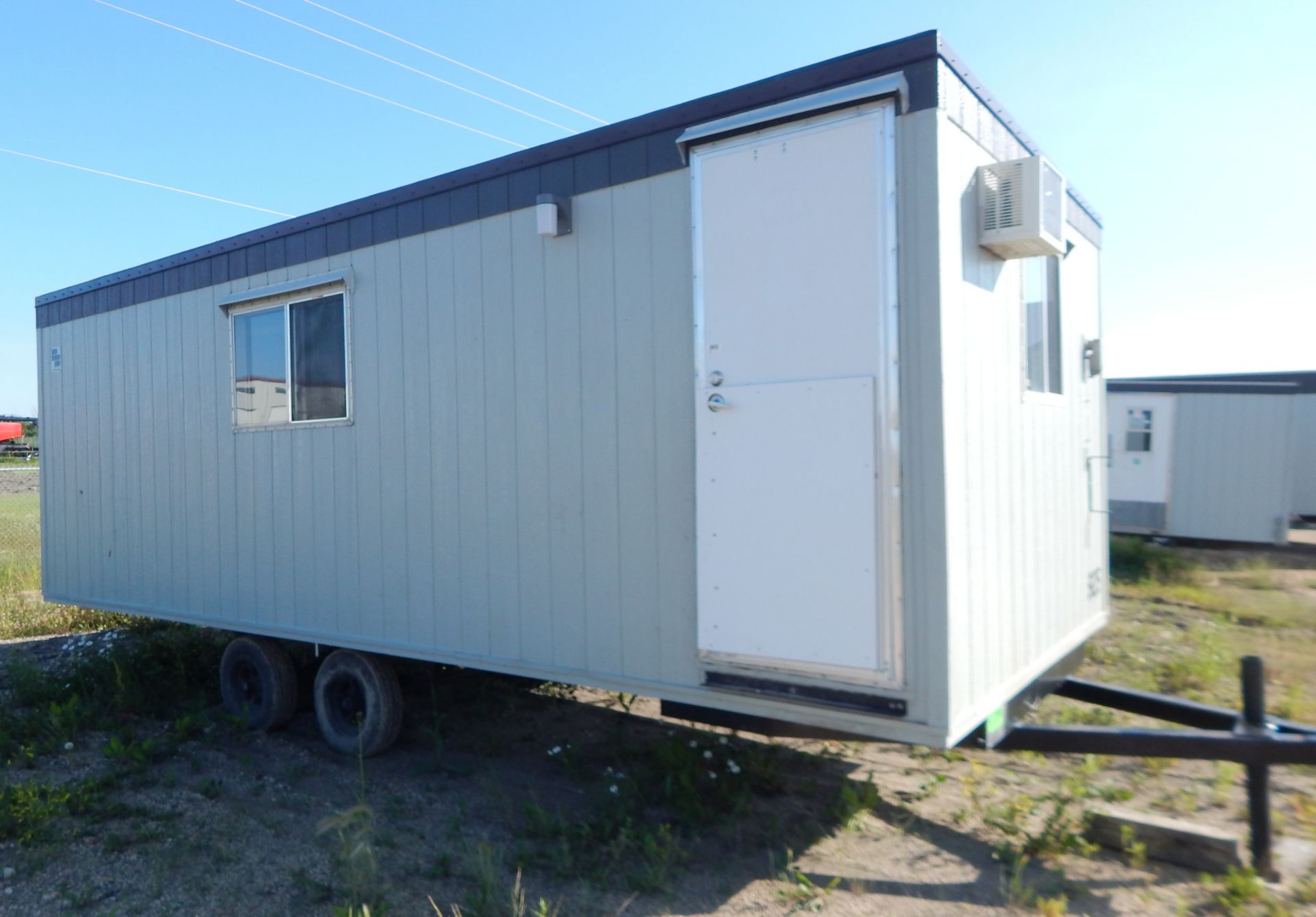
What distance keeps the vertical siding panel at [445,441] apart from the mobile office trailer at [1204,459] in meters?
10.3

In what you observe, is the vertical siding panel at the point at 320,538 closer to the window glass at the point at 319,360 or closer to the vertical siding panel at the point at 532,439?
the window glass at the point at 319,360

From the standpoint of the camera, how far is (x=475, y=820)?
4.65 metres

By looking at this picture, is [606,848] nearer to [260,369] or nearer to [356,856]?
[356,856]

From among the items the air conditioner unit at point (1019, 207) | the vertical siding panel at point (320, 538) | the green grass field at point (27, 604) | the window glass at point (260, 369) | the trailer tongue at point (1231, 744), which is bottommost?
the green grass field at point (27, 604)

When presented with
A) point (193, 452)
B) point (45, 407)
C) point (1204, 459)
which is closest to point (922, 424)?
point (193, 452)

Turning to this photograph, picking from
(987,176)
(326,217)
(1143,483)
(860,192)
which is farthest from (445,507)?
(1143,483)

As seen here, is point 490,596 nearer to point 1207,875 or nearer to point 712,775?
point 712,775

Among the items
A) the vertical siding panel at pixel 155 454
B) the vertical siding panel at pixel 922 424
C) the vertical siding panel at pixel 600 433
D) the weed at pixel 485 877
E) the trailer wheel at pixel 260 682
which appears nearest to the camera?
the vertical siding panel at pixel 922 424

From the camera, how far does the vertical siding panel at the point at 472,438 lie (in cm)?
489

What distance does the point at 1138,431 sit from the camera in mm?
12922

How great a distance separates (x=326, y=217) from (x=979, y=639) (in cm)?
408

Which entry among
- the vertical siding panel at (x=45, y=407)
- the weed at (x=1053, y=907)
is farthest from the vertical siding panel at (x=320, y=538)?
the weed at (x=1053, y=907)

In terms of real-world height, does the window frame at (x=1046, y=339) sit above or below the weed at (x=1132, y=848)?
above

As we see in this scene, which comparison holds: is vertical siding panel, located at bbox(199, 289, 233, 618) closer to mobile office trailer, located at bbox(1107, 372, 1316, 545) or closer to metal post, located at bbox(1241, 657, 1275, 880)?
metal post, located at bbox(1241, 657, 1275, 880)
